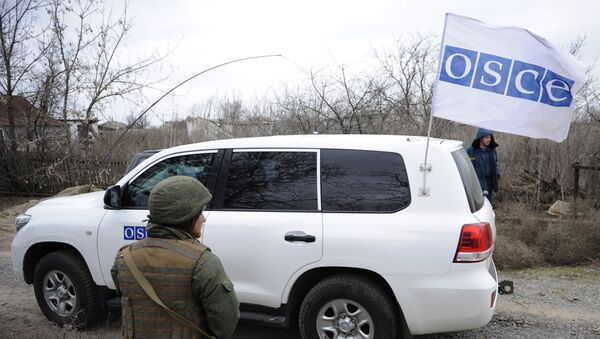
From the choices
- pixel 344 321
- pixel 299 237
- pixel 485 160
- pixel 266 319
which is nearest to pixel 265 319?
pixel 266 319

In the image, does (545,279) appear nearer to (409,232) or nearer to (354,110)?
(409,232)

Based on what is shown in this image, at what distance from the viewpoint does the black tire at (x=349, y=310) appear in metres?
3.31

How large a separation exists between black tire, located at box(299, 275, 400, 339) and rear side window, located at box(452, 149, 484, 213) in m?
0.94

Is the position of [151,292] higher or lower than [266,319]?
higher

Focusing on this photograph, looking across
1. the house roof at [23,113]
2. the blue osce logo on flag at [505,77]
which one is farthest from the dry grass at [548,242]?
the house roof at [23,113]

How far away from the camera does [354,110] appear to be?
10.2 meters

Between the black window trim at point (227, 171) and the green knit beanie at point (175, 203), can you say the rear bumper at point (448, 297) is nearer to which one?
the black window trim at point (227, 171)

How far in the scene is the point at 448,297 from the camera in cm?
317

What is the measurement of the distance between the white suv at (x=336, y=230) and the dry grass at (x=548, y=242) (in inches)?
118

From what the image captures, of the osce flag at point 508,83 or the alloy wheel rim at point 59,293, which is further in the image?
the alloy wheel rim at point 59,293

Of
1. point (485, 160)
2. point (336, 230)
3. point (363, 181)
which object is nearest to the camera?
point (336, 230)

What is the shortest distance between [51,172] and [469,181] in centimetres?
1250

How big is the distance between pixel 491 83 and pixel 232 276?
8.30 ft

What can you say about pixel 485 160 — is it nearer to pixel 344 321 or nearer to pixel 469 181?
pixel 469 181
